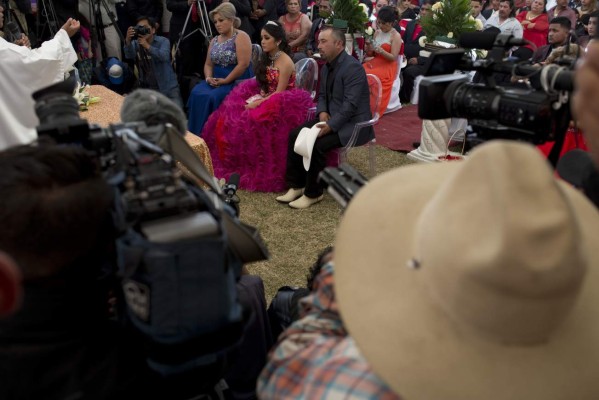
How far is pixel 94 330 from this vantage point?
84 cm

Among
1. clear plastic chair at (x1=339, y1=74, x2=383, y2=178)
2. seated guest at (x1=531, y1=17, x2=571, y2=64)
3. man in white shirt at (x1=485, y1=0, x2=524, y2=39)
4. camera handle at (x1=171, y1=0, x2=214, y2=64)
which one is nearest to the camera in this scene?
clear plastic chair at (x1=339, y1=74, x2=383, y2=178)

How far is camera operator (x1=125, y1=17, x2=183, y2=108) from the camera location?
4.83 m

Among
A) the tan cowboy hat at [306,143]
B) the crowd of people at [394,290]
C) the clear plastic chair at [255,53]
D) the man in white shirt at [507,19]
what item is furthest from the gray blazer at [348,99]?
the man in white shirt at [507,19]

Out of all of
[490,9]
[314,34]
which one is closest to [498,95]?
[314,34]

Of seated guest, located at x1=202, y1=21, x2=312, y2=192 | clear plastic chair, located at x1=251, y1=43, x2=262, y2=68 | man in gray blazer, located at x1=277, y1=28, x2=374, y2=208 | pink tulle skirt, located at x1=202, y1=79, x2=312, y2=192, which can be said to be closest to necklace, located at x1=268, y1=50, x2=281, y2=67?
seated guest, located at x1=202, y1=21, x2=312, y2=192

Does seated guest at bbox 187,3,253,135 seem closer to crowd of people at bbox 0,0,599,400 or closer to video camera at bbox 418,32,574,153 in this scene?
video camera at bbox 418,32,574,153

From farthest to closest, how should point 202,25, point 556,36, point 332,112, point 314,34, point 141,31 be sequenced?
1. point 314,34
2. point 202,25
3. point 141,31
4. point 556,36
5. point 332,112

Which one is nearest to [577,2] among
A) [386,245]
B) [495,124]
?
[495,124]

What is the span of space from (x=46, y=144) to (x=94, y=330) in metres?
0.32

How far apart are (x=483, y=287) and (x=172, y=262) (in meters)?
0.41

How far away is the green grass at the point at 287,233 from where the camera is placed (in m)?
2.78

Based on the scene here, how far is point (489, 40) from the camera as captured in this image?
136cm

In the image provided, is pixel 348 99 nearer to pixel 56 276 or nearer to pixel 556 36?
pixel 556 36

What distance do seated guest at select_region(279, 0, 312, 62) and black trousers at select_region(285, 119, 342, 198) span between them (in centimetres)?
252
